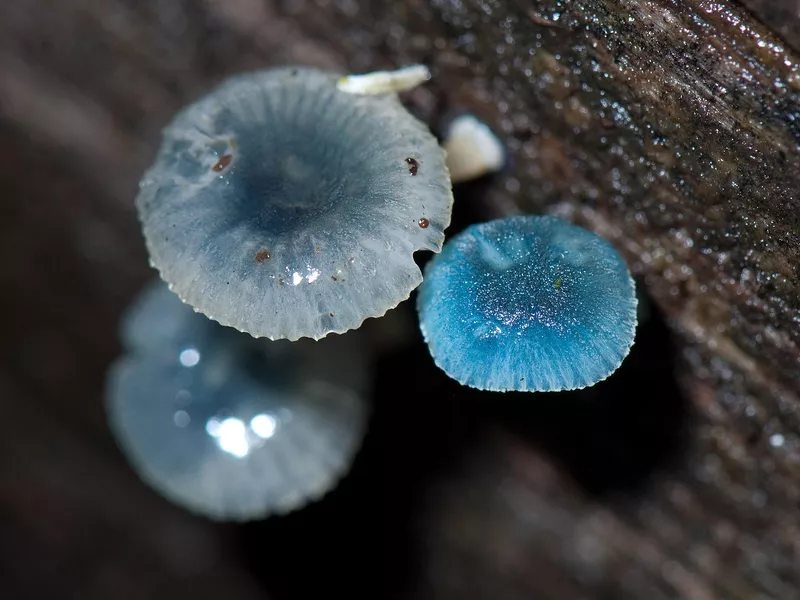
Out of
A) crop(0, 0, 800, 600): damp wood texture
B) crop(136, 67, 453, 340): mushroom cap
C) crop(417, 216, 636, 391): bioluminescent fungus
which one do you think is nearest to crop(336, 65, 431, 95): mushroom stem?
crop(136, 67, 453, 340): mushroom cap

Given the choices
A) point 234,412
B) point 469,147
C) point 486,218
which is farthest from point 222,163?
point 234,412

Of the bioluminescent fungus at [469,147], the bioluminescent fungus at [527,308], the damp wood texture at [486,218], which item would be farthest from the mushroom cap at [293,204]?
the damp wood texture at [486,218]

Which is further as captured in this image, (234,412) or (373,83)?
(234,412)

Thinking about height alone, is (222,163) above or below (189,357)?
above

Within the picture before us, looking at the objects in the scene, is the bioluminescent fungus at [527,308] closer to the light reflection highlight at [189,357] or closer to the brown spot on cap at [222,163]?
the brown spot on cap at [222,163]

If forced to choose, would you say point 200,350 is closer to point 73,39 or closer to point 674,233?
point 73,39

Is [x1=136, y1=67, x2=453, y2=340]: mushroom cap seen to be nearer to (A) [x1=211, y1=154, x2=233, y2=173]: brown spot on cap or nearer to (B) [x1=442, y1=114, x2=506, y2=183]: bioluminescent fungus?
(A) [x1=211, y1=154, x2=233, y2=173]: brown spot on cap

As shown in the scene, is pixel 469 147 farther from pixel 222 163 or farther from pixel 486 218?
pixel 222 163
